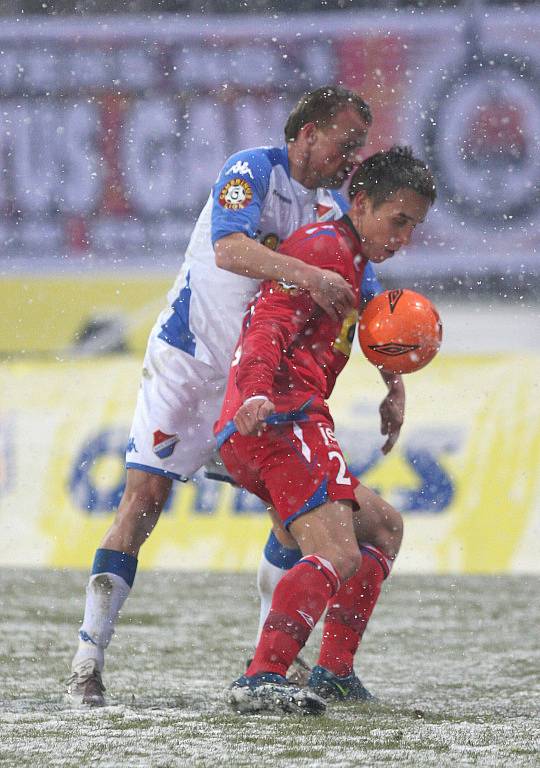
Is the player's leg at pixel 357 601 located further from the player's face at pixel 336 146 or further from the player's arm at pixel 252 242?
the player's face at pixel 336 146

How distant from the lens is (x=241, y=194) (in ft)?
13.5

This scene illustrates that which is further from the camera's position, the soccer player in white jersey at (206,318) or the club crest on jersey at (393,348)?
the soccer player in white jersey at (206,318)

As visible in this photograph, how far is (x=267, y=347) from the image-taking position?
148 inches

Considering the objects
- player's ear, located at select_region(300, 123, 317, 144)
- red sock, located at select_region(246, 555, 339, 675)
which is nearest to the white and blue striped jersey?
player's ear, located at select_region(300, 123, 317, 144)

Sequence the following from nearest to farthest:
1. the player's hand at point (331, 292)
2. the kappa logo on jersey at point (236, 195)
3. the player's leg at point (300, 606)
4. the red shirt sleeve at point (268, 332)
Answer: the player's leg at point (300, 606)
the red shirt sleeve at point (268, 332)
the player's hand at point (331, 292)
the kappa logo on jersey at point (236, 195)

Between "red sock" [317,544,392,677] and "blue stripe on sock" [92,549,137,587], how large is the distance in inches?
23.4

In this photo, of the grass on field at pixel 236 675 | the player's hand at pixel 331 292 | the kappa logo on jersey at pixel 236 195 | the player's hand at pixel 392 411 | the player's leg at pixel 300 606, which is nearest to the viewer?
the grass on field at pixel 236 675

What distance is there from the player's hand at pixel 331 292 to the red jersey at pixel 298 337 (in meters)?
0.08

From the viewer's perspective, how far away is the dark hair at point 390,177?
3.96m

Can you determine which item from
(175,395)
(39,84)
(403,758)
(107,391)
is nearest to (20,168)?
(39,84)

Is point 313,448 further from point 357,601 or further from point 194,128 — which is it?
point 194,128

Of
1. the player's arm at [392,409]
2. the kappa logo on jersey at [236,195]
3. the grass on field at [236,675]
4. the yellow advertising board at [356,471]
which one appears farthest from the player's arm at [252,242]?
the yellow advertising board at [356,471]

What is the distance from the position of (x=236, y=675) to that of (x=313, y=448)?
1.20 m

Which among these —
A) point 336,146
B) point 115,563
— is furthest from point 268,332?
point 115,563
